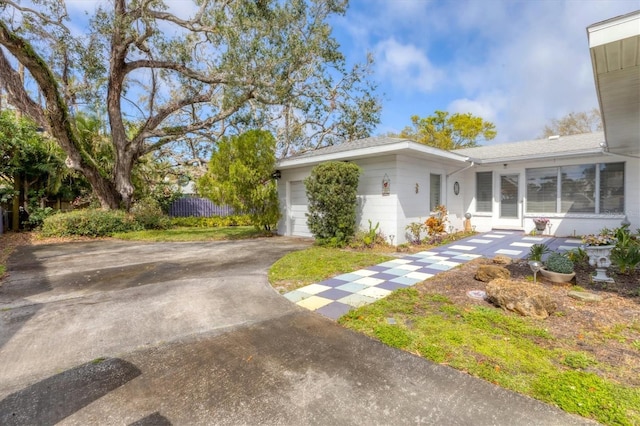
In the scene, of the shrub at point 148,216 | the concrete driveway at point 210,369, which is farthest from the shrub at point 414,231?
the shrub at point 148,216

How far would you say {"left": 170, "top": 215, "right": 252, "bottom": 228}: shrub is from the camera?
1523 cm

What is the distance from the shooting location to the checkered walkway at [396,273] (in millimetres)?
4055

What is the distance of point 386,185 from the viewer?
8328 mm

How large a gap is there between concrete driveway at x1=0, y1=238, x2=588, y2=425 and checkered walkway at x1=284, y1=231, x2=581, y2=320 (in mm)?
356

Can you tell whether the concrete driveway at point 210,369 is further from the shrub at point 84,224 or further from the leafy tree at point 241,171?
the shrub at point 84,224

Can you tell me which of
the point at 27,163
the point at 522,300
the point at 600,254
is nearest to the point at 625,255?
the point at 600,254

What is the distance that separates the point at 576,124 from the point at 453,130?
9280mm

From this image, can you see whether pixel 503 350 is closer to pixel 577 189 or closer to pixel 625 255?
pixel 625 255

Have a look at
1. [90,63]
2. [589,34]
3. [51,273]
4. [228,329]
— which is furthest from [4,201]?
[589,34]

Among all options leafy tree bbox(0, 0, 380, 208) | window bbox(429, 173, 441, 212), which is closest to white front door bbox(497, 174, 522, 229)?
window bbox(429, 173, 441, 212)

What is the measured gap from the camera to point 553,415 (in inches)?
76.0

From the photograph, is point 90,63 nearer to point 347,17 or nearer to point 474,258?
point 347,17

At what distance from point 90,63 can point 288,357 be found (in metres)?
14.2

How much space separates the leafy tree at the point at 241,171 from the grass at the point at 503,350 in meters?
6.71
